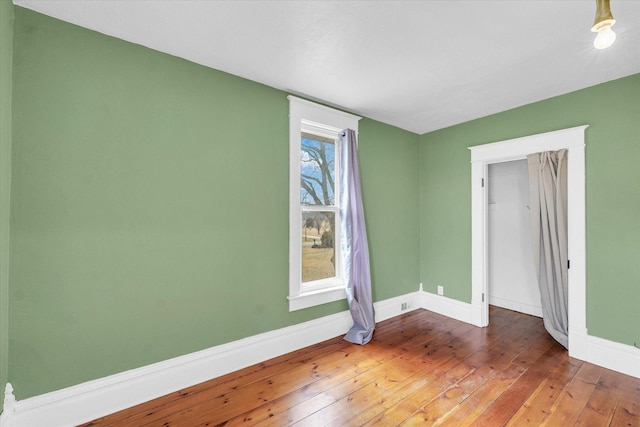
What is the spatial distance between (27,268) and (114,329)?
25.3 inches

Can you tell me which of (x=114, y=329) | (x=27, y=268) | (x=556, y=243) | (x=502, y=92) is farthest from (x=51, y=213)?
(x=556, y=243)

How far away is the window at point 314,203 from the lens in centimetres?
281

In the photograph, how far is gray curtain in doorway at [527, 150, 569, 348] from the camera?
285 centimetres

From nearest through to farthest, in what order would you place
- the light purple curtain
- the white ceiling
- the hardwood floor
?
the white ceiling → the hardwood floor → the light purple curtain

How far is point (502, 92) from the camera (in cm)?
279

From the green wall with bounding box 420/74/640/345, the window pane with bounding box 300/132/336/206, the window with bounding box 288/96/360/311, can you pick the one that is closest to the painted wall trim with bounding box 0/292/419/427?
the window with bounding box 288/96/360/311

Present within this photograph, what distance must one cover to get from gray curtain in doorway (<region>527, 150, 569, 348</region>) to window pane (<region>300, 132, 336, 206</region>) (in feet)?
7.33

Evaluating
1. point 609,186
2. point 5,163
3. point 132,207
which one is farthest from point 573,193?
point 5,163

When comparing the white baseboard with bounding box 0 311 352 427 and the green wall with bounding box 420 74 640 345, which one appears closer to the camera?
the white baseboard with bounding box 0 311 352 427

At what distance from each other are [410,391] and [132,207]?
2523 millimetres

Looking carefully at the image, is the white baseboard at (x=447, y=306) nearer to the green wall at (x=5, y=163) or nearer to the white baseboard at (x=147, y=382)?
the white baseboard at (x=147, y=382)

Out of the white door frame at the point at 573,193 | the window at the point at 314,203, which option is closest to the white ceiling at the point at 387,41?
the window at the point at 314,203

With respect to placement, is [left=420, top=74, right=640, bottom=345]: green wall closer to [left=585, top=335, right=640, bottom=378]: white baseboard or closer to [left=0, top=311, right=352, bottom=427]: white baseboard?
[left=585, top=335, right=640, bottom=378]: white baseboard

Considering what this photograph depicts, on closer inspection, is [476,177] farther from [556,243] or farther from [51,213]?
[51,213]
